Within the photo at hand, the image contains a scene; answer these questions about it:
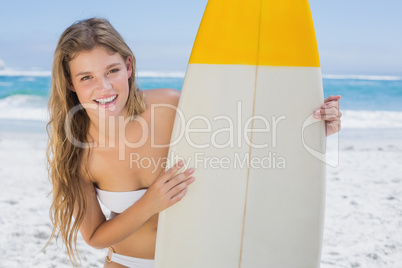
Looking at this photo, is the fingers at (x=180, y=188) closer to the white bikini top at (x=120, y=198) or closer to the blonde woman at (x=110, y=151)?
the blonde woman at (x=110, y=151)

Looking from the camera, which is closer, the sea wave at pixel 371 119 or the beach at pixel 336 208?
the beach at pixel 336 208

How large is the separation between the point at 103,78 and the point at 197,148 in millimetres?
398

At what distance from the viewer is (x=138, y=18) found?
1725 centimetres

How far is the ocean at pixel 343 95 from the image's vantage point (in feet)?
31.4

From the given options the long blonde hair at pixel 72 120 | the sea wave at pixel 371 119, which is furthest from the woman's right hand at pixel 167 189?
the sea wave at pixel 371 119

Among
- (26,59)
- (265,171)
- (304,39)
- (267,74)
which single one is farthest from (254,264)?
(26,59)

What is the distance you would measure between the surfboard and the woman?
90 mm

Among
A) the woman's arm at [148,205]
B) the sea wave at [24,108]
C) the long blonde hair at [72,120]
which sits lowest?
the woman's arm at [148,205]

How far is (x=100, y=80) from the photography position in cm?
135

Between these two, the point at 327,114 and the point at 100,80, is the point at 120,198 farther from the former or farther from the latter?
the point at 327,114

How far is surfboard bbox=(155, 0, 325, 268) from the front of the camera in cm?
138

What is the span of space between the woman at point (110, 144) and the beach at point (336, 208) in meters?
1.15

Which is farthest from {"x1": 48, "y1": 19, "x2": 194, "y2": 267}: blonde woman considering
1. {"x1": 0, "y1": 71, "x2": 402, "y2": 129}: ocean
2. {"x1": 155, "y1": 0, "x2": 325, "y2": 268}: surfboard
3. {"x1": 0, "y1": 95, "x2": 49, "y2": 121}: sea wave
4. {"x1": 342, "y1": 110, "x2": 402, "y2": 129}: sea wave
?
{"x1": 342, "y1": 110, "x2": 402, "y2": 129}: sea wave

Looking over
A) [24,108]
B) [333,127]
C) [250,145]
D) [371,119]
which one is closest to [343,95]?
[371,119]
